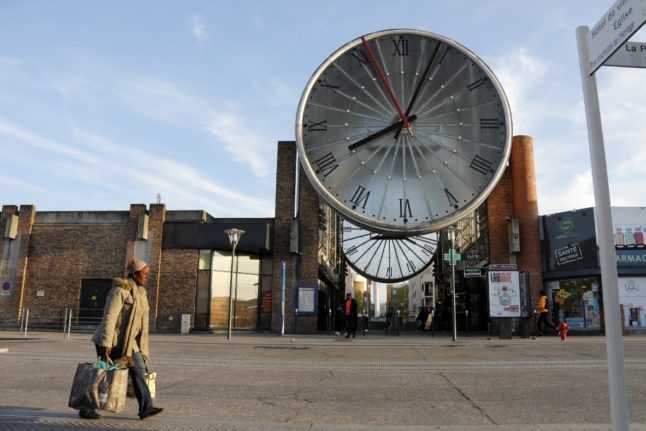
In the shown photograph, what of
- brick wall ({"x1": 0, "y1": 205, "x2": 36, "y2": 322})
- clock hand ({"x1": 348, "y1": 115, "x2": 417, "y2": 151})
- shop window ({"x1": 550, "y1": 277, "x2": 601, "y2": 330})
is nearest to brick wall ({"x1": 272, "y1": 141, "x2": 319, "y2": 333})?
clock hand ({"x1": 348, "y1": 115, "x2": 417, "y2": 151})

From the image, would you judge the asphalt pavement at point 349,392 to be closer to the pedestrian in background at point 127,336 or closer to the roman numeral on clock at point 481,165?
the pedestrian in background at point 127,336

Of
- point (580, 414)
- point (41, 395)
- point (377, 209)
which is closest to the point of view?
point (580, 414)

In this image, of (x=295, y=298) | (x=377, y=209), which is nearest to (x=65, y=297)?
(x=295, y=298)

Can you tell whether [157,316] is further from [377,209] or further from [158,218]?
[377,209]

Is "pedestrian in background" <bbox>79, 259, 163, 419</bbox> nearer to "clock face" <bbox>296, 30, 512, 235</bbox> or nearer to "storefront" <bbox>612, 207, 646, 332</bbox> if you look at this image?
"clock face" <bbox>296, 30, 512, 235</bbox>

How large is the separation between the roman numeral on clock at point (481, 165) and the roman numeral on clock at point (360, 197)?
14.5ft

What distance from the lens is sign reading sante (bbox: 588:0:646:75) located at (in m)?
3.29

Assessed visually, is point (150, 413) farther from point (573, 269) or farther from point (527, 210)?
point (527, 210)

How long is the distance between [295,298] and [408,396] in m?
17.9

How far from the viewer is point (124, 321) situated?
19.0ft

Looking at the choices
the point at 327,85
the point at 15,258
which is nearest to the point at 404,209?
the point at 327,85

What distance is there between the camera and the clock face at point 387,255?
33.9 metres

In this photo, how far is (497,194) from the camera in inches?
1027

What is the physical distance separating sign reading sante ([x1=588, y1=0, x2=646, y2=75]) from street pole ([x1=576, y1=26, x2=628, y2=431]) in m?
0.10
